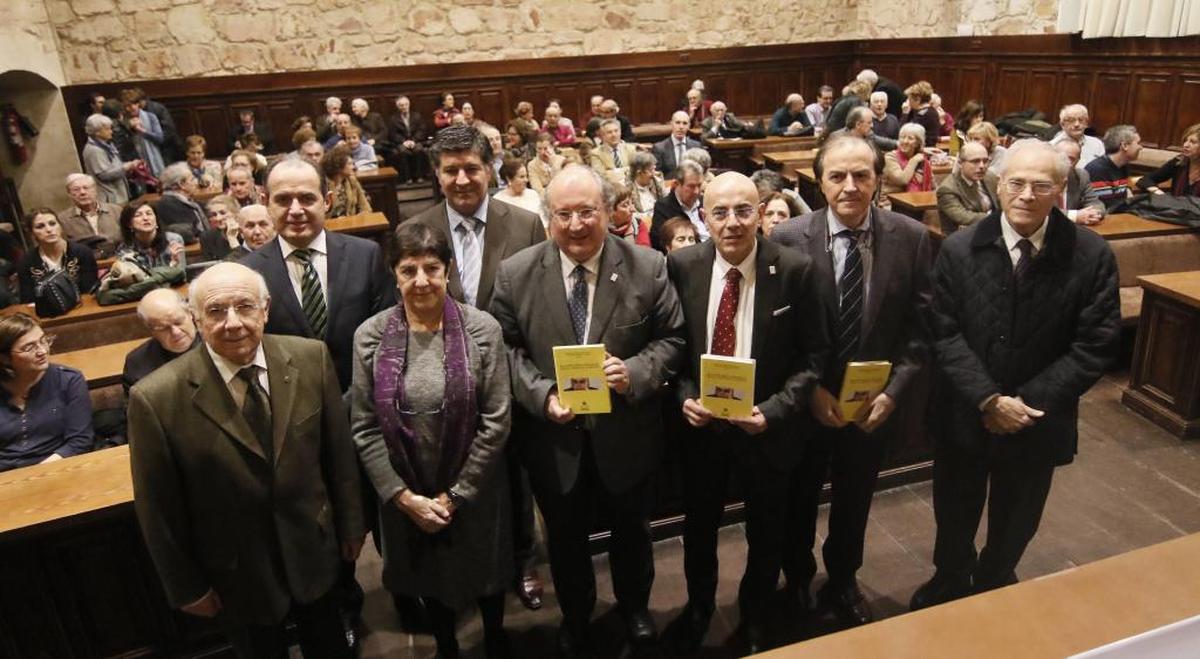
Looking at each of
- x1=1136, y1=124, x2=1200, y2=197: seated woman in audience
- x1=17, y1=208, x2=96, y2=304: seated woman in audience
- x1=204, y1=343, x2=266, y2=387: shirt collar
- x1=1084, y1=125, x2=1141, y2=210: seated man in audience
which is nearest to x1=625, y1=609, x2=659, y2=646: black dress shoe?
x1=204, y1=343, x2=266, y2=387: shirt collar

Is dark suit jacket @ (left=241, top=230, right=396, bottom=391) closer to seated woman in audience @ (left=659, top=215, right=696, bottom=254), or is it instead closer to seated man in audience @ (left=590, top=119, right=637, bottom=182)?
seated woman in audience @ (left=659, top=215, right=696, bottom=254)

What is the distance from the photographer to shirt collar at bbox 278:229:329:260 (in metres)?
2.40

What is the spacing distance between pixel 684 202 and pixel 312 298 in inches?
116

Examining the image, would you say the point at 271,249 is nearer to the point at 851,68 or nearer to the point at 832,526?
the point at 832,526

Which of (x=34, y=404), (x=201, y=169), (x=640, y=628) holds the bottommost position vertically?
(x=640, y=628)

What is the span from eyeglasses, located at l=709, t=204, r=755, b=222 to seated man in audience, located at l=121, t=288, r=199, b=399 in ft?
7.02

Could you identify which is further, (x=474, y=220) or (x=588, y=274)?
(x=474, y=220)

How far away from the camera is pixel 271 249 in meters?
2.41

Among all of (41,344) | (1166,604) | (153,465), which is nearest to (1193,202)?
(1166,604)

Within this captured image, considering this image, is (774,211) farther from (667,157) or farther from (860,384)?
(667,157)

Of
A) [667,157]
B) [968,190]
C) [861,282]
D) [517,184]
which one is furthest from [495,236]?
[667,157]

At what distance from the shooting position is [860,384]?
7.45ft

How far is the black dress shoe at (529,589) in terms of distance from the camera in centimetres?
286

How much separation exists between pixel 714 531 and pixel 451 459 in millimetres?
921
